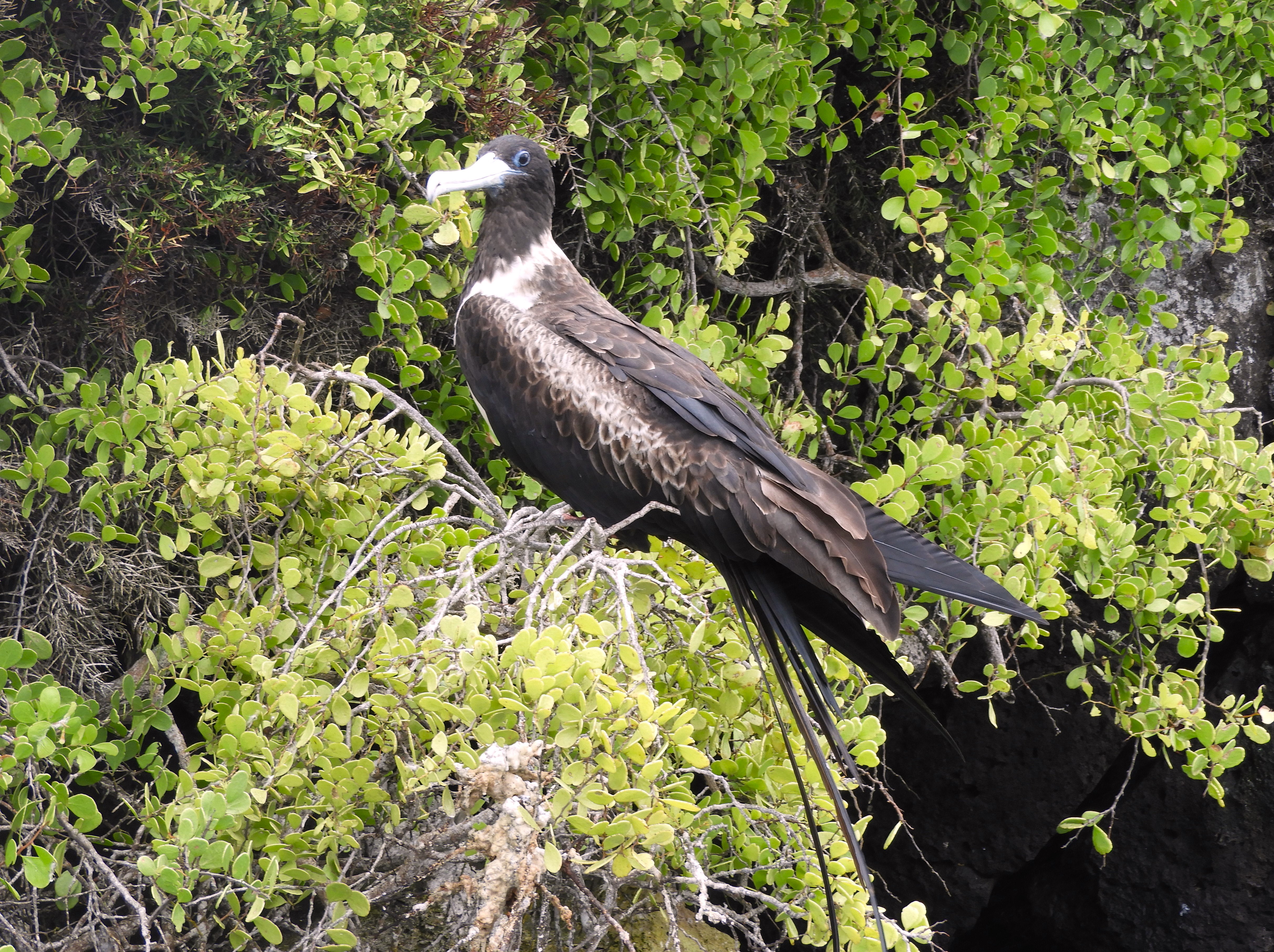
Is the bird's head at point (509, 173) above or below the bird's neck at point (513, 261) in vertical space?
above

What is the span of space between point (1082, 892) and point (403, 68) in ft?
11.4

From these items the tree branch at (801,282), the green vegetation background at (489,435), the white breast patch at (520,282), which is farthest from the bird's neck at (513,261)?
the tree branch at (801,282)

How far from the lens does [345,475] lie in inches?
77.4

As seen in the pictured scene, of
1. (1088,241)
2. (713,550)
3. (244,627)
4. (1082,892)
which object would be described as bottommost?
(1082,892)

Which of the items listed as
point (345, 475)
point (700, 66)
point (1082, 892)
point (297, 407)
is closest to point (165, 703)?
point (345, 475)

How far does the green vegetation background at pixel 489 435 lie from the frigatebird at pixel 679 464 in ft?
0.33

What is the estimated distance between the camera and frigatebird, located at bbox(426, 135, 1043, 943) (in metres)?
1.87

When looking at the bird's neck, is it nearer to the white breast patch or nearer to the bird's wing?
the white breast patch

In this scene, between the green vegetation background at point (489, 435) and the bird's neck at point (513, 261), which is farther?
the bird's neck at point (513, 261)

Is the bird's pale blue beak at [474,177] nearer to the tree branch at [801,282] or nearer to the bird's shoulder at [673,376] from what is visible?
the bird's shoulder at [673,376]

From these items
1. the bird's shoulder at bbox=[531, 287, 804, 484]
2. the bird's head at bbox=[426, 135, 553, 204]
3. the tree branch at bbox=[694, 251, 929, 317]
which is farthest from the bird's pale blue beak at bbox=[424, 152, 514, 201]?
the tree branch at bbox=[694, 251, 929, 317]

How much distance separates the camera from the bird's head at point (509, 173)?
2176 millimetres

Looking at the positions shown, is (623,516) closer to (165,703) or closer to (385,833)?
(385,833)

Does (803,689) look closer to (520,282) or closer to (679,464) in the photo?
(679,464)
